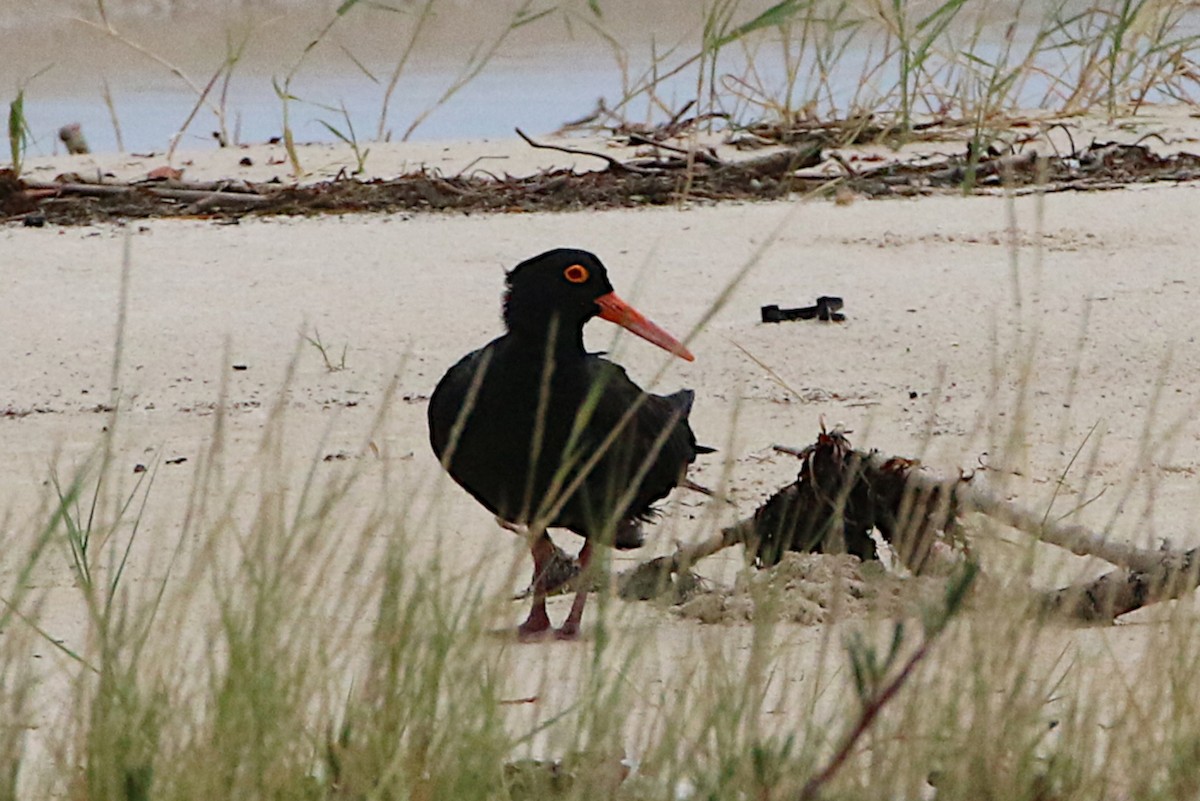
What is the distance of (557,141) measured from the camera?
8.96 metres

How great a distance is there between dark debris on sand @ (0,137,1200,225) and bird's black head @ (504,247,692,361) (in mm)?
3174

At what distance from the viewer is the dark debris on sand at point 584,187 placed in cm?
721

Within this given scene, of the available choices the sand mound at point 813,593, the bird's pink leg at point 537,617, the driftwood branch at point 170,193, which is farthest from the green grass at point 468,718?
the driftwood branch at point 170,193

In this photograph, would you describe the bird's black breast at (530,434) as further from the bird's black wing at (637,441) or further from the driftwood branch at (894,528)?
the driftwood branch at (894,528)

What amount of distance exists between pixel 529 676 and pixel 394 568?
1030mm

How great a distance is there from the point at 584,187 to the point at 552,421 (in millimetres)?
3763

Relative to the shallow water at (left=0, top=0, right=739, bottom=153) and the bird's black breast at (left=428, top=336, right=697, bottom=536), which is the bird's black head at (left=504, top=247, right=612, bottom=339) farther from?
the shallow water at (left=0, top=0, right=739, bottom=153)

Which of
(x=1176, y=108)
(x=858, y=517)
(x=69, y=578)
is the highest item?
(x=1176, y=108)

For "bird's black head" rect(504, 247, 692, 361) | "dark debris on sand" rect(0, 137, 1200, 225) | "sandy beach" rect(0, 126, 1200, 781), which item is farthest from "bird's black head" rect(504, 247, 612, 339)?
"dark debris on sand" rect(0, 137, 1200, 225)

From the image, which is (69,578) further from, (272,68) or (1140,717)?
(272,68)

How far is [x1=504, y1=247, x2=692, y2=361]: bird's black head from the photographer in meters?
3.80

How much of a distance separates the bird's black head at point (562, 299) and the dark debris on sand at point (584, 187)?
125 inches

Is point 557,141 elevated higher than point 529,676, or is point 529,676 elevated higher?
point 557,141

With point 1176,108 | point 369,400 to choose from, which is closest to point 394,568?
point 369,400
